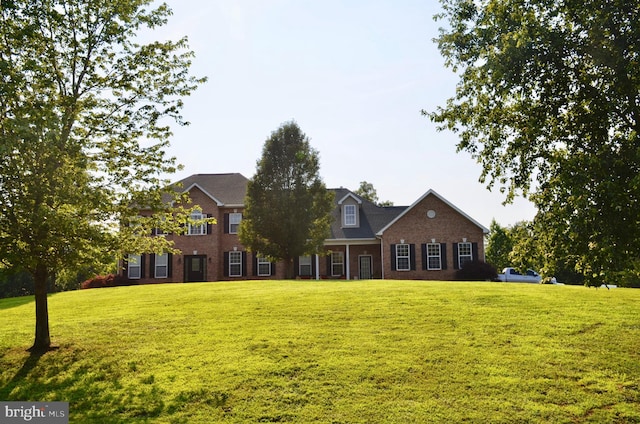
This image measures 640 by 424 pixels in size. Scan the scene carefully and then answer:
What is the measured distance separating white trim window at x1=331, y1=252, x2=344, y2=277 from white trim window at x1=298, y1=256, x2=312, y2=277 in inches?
60.2

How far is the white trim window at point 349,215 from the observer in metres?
35.3

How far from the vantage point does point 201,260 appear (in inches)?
1362

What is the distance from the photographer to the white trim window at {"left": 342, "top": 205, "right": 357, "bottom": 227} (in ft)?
116

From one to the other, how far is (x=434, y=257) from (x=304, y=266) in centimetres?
854

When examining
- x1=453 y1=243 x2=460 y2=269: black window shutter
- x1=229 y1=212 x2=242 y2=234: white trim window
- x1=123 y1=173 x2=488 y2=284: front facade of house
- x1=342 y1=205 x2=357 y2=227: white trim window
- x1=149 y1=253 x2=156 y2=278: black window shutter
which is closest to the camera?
x1=453 y1=243 x2=460 y2=269: black window shutter

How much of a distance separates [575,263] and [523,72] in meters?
3.67

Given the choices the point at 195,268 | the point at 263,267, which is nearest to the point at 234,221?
the point at 263,267

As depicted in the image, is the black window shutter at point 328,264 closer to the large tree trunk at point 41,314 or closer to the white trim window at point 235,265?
the white trim window at point 235,265

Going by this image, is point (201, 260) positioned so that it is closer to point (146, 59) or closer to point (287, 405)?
point (146, 59)

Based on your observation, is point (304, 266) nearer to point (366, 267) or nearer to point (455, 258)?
point (366, 267)

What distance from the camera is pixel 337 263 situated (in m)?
34.4

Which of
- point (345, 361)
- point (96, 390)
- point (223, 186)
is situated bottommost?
point (96, 390)

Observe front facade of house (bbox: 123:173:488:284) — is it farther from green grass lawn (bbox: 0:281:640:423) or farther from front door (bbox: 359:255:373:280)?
green grass lawn (bbox: 0:281:640:423)

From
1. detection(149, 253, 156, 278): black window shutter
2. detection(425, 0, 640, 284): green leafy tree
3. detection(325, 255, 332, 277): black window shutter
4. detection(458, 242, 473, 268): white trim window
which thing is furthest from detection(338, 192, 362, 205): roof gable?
detection(425, 0, 640, 284): green leafy tree
